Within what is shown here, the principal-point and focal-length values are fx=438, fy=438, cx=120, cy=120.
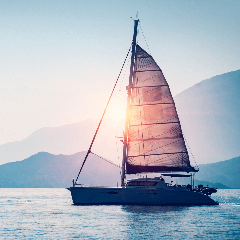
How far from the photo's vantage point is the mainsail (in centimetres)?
6731

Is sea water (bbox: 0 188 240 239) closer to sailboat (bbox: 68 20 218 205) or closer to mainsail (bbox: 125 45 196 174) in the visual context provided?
sailboat (bbox: 68 20 218 205)

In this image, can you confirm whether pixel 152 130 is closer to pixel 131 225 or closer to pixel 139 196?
pixel 139 196

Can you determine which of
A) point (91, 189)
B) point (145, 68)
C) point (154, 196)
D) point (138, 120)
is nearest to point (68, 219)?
point (91, 189)

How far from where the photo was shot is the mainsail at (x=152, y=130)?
6731 cm

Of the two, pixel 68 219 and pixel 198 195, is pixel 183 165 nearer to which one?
pixel 198 195

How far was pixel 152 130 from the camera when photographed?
67625 mm

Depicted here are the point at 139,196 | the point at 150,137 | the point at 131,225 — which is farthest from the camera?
the point at 150,137

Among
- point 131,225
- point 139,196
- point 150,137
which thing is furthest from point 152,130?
point 131,225

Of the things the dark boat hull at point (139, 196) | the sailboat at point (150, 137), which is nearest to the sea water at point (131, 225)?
the dark boat hull at point (139, 196)

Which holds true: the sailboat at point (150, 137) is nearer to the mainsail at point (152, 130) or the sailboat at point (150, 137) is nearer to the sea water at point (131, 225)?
the mainsail at point (152, 130)

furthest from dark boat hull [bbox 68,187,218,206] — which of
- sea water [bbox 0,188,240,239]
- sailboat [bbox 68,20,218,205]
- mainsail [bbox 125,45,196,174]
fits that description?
mainsail [bbox 125,45,196,174]

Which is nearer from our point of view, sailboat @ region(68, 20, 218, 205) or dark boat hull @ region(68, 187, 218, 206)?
dark boat hull @ region(68, 187, 218, 206)

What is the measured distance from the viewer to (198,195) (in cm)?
6675

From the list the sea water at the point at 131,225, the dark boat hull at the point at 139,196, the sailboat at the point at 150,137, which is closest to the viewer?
Answer: the sea water at the point at 131,225
